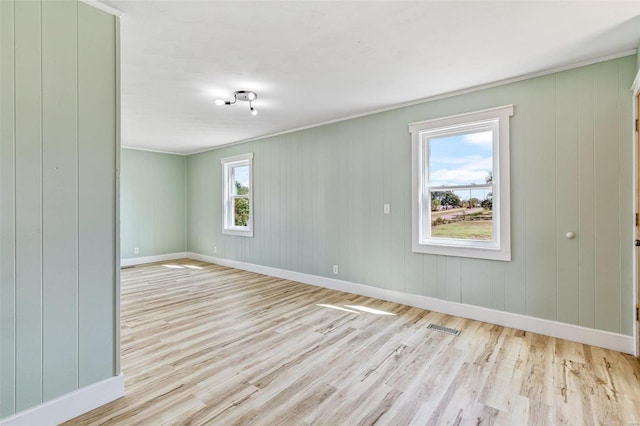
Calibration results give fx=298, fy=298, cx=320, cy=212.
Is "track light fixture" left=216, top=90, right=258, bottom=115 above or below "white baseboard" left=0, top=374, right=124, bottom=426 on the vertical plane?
above

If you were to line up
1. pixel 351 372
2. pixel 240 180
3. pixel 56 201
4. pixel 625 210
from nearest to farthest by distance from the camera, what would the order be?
pixel 56 201
pixel 351 372
pixel 625 210
pixel 240 180

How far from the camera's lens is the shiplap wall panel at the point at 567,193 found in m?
2.72

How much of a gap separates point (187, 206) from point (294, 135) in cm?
365

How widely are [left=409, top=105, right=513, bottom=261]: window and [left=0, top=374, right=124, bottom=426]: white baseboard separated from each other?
313 centimetres

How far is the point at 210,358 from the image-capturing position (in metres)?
2.44

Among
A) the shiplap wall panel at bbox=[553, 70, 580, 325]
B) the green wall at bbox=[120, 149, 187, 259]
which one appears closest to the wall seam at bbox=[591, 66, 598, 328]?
the shiplap wall panel at bbox=[553, 70, 580, 325]

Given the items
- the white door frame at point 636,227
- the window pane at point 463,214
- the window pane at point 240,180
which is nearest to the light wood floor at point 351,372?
the white door frame at point 636,227

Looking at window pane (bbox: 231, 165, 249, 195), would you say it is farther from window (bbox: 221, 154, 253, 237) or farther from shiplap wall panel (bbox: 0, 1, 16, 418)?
shiplap wall panel (bbox: 0, 1, 16, 418)

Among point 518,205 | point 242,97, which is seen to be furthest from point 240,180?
point 518,205

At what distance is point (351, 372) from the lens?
2234 mm

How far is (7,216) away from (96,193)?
408 millimetres

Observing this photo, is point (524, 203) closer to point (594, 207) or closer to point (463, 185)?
point (594, 207)

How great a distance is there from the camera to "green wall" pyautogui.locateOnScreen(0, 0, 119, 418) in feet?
5.11

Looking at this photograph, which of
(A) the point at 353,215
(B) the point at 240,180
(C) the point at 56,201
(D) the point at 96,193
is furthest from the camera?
(B) the point at 240,180
